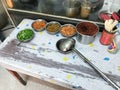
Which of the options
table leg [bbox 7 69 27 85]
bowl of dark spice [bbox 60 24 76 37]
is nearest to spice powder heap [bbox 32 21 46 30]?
bowl of dark spice [bbox 60 24 76 37]

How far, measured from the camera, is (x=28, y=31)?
3.12ft

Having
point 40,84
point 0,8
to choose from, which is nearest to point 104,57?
point 40,84

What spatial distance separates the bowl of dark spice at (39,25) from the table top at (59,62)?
5 centimetres

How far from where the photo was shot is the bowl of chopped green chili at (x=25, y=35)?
912 millimetres

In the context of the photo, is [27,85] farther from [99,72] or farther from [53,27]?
[99,72]

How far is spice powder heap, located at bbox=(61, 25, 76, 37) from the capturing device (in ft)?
3.01

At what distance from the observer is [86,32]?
845 mm

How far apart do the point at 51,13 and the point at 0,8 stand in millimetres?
814

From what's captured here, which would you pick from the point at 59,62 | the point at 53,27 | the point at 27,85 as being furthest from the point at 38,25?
the point at 27,85

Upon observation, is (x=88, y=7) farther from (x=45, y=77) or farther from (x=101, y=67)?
(x=45, y=77)

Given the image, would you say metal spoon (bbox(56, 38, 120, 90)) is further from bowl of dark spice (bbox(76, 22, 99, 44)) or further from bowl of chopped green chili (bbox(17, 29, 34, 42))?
bowl of chopped green chili (bbox(17, 29, 34, 42))

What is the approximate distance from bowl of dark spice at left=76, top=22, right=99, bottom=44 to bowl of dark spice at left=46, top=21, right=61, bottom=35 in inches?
5.9

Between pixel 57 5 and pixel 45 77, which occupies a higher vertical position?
pixel 57 5

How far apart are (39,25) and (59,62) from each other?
1.08ft
